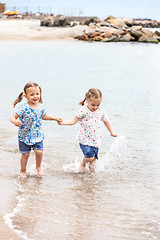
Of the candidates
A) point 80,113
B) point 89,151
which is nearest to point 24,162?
point 89,151

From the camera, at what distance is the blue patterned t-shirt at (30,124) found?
4.88 metres

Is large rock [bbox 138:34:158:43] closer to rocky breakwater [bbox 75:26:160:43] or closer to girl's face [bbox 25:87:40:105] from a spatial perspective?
rocky breakwater [bbox 75:26:160:43]

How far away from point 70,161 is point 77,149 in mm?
756

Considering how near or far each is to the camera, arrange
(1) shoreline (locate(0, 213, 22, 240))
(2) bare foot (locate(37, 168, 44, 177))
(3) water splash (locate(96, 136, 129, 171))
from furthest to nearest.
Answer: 1. (3) water splash (locate(96, 136, 129, 171))
2. (2) bare foot (locate(37, 168, 44, 177))
3. (1) shoreline (locate(0, 213, 22, 240))

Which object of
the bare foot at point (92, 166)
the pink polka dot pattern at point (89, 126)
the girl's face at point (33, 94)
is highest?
the girl's face at point (33, 94)

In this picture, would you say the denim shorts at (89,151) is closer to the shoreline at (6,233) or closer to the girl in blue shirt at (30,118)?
the girl in blue shirt at (30,118)

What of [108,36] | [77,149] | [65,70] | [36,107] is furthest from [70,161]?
[108,36]

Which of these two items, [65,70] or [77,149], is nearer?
[77,149]

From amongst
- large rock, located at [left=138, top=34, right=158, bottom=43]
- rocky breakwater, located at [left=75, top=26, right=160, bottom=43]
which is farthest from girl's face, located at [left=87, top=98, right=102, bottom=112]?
large rock, located at [left=138, top=34, right=158, bottom=43]

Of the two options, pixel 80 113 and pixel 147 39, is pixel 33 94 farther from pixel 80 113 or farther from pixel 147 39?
pixel 147 39

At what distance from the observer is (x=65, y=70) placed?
783 inches

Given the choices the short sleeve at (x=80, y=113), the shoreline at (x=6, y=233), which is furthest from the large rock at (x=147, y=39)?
the shoreline at (x=6, y=233)

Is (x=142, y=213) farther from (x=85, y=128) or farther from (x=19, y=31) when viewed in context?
(x=19, y=31)

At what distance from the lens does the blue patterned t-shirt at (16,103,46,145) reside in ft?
16.0
